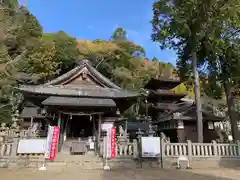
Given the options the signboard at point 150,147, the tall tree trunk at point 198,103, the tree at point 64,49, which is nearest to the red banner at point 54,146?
the signboard at point 150,147

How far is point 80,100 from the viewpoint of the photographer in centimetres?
1403

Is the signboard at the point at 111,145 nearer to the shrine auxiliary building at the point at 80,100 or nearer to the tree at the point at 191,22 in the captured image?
the shrine auxiliary building at the point at 80,100

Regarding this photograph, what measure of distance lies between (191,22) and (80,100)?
9.97m

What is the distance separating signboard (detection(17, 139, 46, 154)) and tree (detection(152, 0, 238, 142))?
32.3ft

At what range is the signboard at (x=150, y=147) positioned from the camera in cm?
1176

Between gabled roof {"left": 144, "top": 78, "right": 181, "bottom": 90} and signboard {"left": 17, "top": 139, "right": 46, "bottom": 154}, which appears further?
gabled roof {"left": 144, "top": 78, "right": 181, "bottom": 90}

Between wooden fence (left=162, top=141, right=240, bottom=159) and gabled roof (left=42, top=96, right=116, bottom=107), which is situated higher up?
gabled roof (left=42, top=96, right=116, bottom=107)

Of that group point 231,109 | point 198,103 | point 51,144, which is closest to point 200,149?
point 198,103

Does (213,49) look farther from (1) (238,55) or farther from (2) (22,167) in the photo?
(2) (22,167)

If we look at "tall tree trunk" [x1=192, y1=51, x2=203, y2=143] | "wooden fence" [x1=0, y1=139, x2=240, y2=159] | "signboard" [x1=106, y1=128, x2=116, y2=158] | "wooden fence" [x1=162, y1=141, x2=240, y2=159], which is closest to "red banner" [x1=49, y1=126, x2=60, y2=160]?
"wooden fence" [x1=0, y1=139, x2=240, y2=159]

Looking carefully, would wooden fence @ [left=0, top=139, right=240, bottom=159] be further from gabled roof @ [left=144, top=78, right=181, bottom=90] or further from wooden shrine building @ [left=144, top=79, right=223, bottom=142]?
gabled roof @ [left=144, top=78, right=181, bottom=90]

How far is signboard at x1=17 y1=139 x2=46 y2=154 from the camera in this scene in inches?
439

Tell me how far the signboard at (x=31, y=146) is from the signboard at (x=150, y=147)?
532 centimetres

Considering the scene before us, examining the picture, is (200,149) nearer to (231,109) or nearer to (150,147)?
(150,147)
